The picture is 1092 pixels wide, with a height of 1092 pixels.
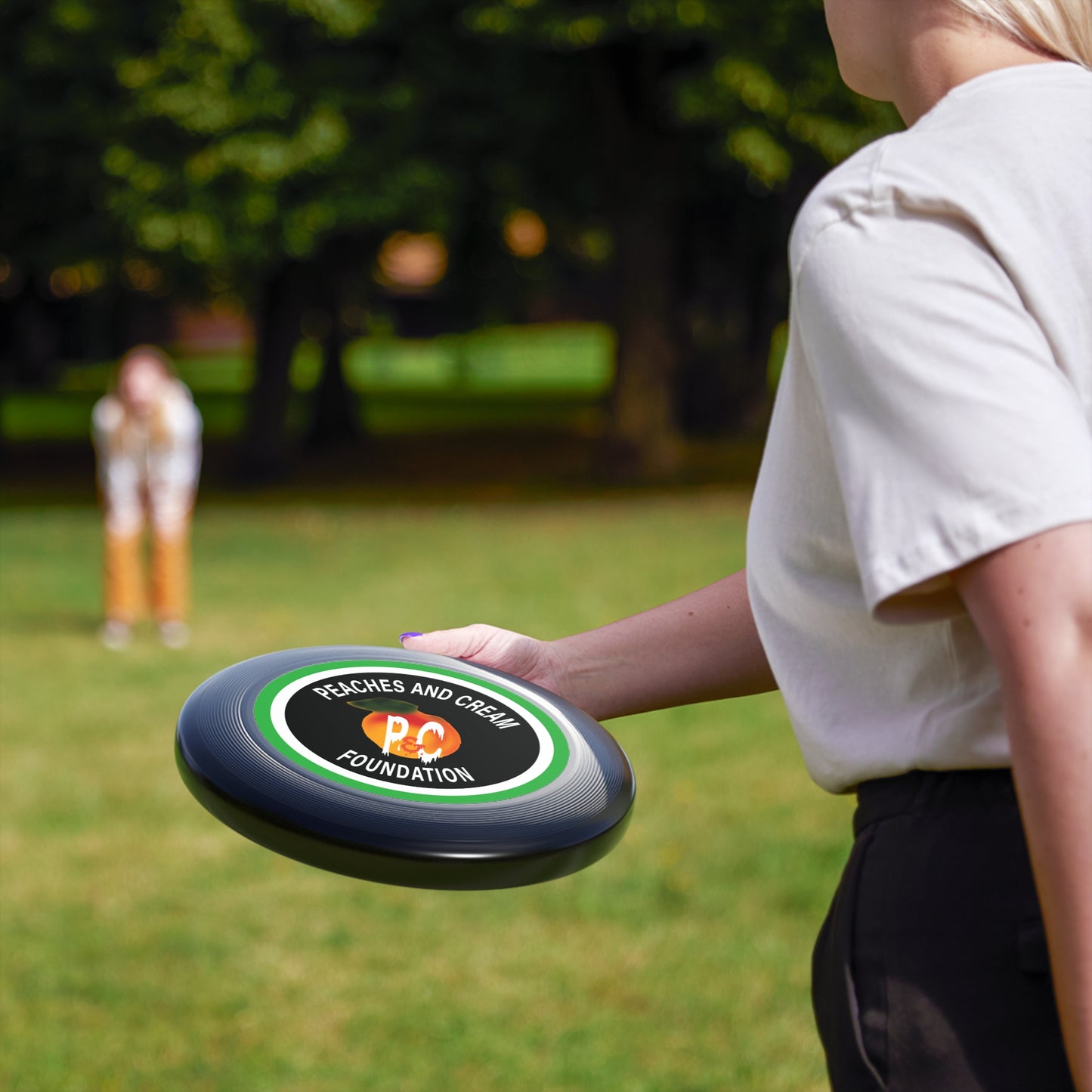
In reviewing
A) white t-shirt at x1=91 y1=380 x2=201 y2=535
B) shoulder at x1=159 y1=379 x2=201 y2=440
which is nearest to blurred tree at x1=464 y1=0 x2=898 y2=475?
shoulder at x1=159 y1=379 x2=201 y2=440

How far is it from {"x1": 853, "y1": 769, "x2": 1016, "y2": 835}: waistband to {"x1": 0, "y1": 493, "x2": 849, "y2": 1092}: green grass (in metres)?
3.00

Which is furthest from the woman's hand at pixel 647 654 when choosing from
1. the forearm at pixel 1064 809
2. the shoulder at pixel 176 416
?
the shoulder at pixel 176 416

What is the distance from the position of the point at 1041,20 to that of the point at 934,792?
689mm

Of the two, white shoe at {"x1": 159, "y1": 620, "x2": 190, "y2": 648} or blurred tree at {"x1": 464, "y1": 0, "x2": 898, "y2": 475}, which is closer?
white shoe at {"x1": 159, "y1": 620, "x2": 190, "y2": 648}

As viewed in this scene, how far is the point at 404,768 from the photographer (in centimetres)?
159

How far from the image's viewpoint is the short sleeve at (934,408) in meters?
1.09

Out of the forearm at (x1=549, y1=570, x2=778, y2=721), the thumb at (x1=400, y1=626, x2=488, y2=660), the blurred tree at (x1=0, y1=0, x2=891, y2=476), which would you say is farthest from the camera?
the blurred tree at (x1=0, y1=0, x2=891, y2=476)

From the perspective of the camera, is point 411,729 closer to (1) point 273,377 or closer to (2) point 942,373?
(2) point 942,373

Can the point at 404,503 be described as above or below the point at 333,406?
above

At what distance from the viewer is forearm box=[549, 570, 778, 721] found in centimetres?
173

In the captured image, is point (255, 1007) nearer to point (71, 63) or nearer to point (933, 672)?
point (933, 672)

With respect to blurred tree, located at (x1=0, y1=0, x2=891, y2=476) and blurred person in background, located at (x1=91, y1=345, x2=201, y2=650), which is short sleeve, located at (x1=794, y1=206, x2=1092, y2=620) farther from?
blurred tree, located at (x1=0, y1=0, x2=891, y2=476)

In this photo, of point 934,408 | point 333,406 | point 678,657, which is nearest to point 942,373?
point 934,408

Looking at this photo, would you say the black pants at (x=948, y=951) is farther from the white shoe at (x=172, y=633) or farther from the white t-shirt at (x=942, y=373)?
the white shoe at (x=172, y=633)
